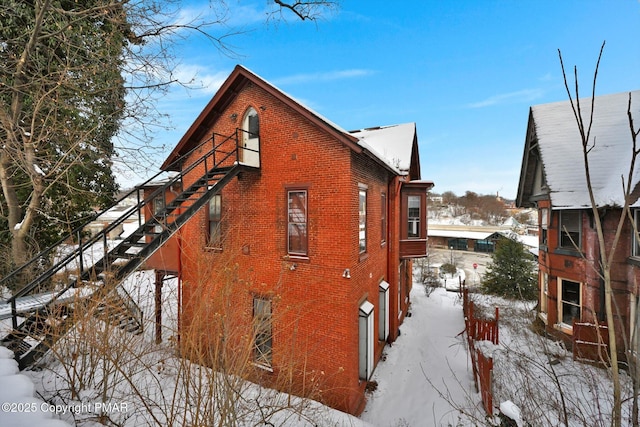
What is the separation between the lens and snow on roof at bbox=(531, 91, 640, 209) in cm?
1103

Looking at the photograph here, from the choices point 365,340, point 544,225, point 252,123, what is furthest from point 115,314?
point 544,225

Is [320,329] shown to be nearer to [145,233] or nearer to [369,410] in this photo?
[369,410]

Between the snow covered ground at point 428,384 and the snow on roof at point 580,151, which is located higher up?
the snow on roof at point 580,151

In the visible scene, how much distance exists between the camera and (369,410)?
27.1 feet

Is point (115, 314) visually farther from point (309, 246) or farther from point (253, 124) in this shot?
point (253, 124)

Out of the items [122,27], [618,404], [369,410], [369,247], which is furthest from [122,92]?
[369,410]

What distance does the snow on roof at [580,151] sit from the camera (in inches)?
434

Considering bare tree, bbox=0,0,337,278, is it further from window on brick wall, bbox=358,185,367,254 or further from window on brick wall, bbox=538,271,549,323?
window on brick wall, bbox=538,271,549,323

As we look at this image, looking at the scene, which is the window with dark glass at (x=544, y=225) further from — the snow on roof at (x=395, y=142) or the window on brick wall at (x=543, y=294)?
the snow on roof at (x=395, y=142)

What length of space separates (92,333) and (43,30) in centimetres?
759

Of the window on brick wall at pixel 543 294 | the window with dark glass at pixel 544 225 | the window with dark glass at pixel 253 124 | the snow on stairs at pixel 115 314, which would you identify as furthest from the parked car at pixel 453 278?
the snow on stairs at pixel 115 314

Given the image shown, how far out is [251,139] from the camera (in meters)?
9.14

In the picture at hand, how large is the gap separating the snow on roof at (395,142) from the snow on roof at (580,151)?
6.13 m

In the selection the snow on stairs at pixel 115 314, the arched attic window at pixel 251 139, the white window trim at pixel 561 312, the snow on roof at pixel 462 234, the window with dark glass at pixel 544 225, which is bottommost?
the white window trim at pixel 561 312
